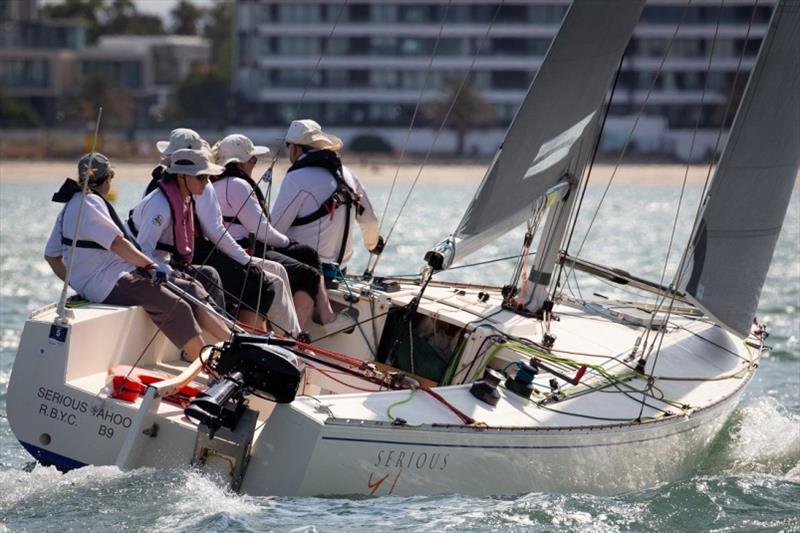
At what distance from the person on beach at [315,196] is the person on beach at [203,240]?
2.42 feet

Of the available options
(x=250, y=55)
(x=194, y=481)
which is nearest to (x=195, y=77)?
(x=250, y=55)

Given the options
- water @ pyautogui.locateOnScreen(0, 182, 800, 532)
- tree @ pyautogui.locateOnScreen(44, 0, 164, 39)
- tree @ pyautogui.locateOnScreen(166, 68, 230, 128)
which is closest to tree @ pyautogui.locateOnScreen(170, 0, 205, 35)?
tree @ pyautogui.locateOnScreen(44, 0, 164, 39)

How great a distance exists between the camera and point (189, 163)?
7648 millimetres

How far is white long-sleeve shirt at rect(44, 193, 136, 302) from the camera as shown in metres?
7.32

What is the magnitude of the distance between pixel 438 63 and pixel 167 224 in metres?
60.7

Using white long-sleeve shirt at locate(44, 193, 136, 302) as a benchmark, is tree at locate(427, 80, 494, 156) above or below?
below

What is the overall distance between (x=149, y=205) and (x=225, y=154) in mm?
935

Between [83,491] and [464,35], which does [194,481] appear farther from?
[464,35]

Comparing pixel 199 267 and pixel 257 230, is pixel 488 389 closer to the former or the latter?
pixel 199 267

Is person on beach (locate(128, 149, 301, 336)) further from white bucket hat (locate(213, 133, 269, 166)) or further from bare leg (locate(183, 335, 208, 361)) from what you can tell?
white bucket hat (locate(213, 133, 269, 166))

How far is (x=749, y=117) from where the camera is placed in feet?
28.5

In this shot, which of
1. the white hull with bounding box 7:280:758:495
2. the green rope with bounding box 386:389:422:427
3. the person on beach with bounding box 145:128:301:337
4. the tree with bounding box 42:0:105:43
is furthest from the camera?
the tree with bounding box 42:0:105:43

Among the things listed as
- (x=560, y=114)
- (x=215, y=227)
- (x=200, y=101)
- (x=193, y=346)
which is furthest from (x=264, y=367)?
(x=200, y=101)

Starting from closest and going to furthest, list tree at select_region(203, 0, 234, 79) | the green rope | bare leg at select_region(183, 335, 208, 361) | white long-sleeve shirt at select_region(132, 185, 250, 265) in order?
the green rope, bare leg at select_region(183, 335, 208, 361), white long-sleeve shirt at select_region(132, 185, 250, 265), tree at select_region(203, 0, 234, 79)
